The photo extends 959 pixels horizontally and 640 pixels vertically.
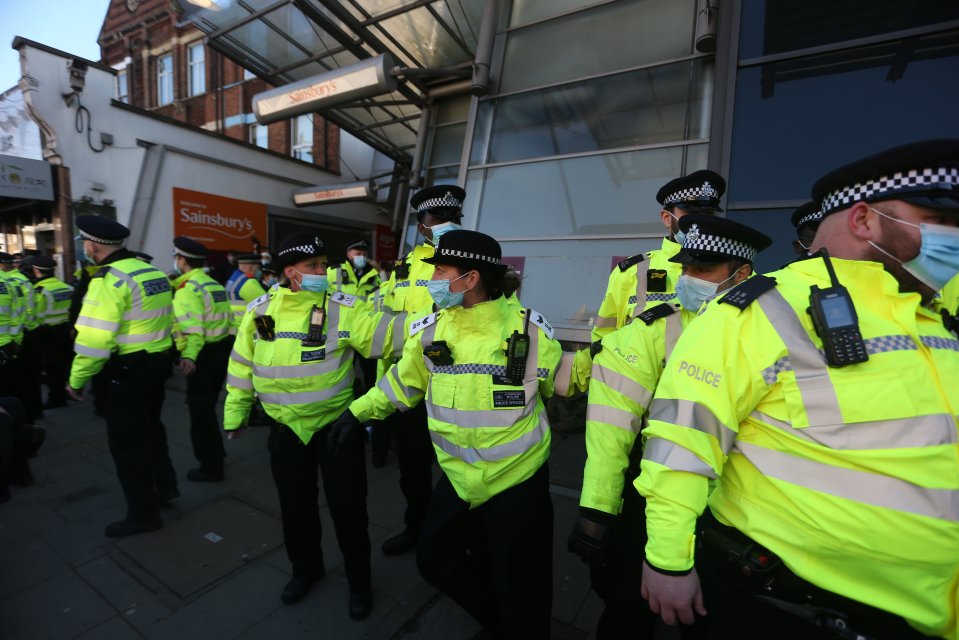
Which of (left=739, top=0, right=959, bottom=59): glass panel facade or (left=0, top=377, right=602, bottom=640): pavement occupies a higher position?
(left=739, top=0, right=959, bottom=59): glass panel facade

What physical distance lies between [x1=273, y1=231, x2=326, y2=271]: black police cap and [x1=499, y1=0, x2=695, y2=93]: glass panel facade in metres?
5.57

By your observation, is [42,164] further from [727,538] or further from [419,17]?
[727,538]

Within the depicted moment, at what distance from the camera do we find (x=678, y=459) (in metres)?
1.17

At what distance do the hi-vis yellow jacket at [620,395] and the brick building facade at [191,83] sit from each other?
13.9m

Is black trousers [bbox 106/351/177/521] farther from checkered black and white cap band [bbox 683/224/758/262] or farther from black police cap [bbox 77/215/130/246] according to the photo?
checkered black and white cap band [bbox 683/224/758/262]

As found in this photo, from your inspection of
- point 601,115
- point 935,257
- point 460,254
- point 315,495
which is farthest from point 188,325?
point 601,115

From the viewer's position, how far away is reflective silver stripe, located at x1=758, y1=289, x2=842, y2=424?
108cm

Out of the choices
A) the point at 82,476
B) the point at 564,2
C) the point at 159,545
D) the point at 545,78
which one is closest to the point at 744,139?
the point at 545,78

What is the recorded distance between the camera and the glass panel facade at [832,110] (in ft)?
14.2

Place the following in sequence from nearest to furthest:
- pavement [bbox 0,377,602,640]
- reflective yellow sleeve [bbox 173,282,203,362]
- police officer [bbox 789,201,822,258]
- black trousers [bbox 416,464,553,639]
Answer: black trousers [bbox 416,464,553,639] < pavement [bbox 0,377,602,640] < police officer [bbox 789,201,822,258] < reflective yellow sleeve [bbox 173,282,203,362]

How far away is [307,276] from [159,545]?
240cm

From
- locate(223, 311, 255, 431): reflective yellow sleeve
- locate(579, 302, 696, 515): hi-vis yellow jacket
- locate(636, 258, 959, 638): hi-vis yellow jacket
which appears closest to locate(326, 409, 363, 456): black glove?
locate(223, 311, 255, 431): reflective yellow sleeve

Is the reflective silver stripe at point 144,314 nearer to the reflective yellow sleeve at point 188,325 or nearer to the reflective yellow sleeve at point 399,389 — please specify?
the reflective yellow sleeve at point 188,325

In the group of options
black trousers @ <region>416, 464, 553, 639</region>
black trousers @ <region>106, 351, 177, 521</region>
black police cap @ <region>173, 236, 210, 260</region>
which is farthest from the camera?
black police cap @ <region>173, 236, 210, 260</region>
